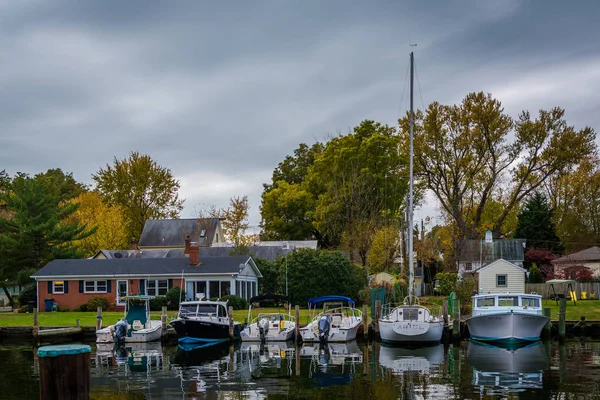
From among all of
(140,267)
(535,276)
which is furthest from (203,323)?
(535,276)

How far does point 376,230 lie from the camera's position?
67375 mm

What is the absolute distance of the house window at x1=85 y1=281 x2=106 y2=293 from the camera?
198ft

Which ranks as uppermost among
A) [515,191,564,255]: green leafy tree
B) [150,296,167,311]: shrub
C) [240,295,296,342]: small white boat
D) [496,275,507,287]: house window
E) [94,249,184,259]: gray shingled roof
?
[515,191,564,255]: green leafy tree

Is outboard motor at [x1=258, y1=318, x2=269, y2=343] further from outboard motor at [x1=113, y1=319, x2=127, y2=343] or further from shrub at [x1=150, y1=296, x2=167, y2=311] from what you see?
shrub at [x1=150, y1=296, x2=167, y2=311]

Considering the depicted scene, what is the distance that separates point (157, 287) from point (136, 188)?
38.7 m

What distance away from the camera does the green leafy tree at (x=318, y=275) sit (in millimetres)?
59375

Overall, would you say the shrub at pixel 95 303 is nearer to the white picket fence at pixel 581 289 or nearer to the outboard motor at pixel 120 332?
the outboard motor at pixel 120 332

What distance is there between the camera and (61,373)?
11094 mm

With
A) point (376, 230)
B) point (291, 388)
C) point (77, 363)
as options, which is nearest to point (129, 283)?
point (376, 230)

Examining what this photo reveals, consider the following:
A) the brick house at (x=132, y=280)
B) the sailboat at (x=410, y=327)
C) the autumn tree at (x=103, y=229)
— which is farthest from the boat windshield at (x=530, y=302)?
the autumn tree at (x=103, y=229)

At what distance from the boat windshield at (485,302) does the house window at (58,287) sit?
34835 mm

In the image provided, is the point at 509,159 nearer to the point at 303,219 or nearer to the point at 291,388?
the point at 303,219

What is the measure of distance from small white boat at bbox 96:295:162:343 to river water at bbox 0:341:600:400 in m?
0.79

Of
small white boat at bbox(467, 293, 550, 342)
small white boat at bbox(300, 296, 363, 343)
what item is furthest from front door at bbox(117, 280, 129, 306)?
small white boat at bbox(467, 293, 550, 342)
